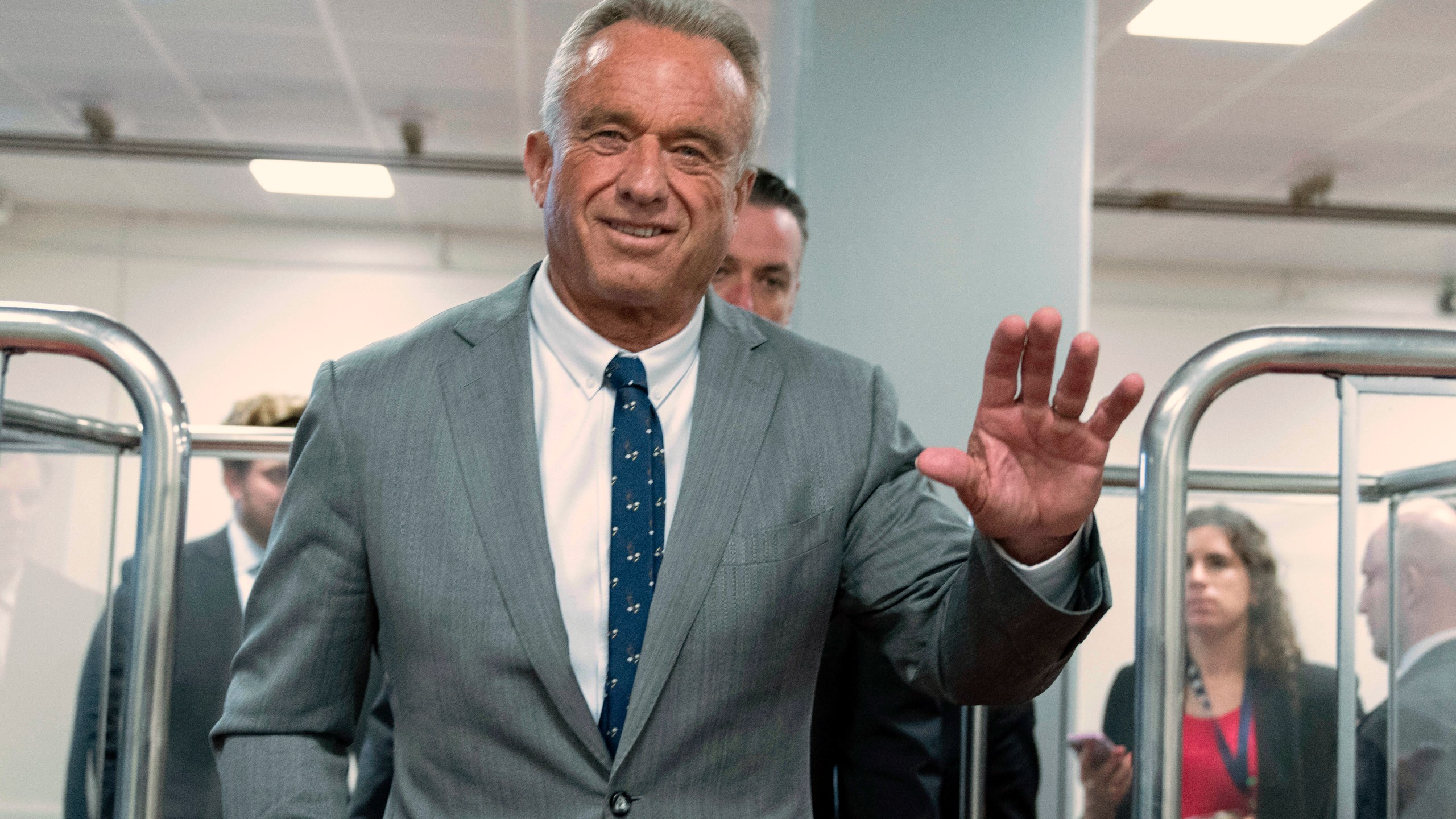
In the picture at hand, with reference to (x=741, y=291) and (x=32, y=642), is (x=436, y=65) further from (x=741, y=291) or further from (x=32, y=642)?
(x=32, y=642)

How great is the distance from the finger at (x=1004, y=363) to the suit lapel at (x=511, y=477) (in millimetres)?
463

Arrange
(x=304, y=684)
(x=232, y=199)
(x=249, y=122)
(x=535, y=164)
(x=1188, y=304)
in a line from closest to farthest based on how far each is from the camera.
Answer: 1. (x=304, y=684)
2. (x=535, y=164)
3. (x=249, y=122)
4. (x=232, y=199)
5. (x=1188, y=304)

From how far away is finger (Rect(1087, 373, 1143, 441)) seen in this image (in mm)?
1008

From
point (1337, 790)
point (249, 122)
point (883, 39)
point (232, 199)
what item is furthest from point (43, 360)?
point (1337, 790)

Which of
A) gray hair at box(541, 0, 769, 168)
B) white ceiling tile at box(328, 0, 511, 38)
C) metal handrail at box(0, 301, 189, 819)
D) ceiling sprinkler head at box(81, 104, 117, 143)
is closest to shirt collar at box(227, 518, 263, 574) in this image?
metal handrail at box(0, 301, 189, 819)

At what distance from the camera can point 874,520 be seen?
4.24 ft

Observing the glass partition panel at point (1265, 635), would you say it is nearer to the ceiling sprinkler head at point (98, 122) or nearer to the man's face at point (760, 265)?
the man's face at point (760, 265)

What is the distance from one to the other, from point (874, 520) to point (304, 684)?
2.03ft

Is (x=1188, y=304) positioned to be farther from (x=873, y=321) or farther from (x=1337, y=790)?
(x=1337, y=790)

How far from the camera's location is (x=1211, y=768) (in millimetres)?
2373

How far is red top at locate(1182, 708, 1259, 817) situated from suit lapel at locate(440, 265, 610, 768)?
5.28 ft

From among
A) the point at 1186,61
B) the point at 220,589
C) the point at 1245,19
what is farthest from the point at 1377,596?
the point at 1186,61

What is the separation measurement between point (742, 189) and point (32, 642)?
5.22 feet

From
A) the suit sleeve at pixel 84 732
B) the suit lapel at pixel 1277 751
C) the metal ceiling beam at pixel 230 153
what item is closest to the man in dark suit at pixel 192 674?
the suit sleeve at pixel 84 732
